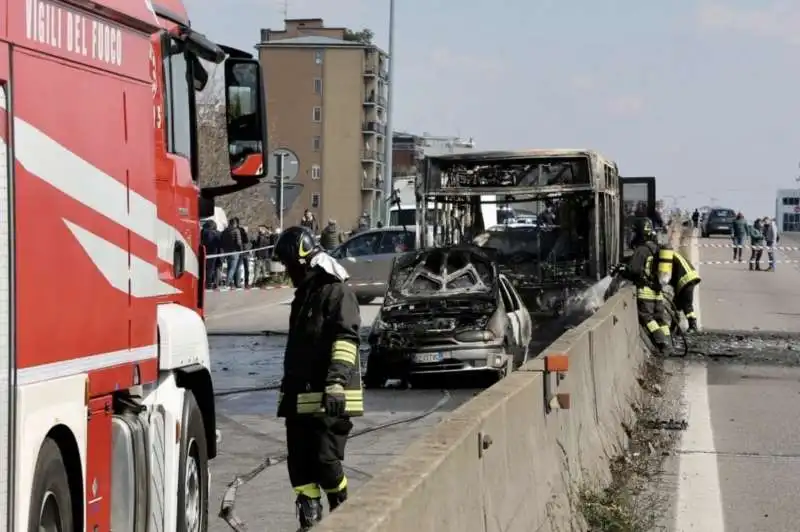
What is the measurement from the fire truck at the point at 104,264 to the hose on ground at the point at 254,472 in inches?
24.1

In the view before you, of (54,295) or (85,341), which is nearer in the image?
(54,295)

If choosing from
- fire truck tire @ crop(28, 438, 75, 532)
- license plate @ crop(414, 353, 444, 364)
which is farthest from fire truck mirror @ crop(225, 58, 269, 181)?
license plate @ crop(414, 353, 444, 364)

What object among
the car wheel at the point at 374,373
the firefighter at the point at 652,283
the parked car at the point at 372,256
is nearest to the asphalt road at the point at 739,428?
the firefighter at the point at 652,283

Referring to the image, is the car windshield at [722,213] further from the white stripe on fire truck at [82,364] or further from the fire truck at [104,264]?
the white stripe on fire truck at [82,364]

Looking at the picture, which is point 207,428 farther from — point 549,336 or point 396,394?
point 549,336

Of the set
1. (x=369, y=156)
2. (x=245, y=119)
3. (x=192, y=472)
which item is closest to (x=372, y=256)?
(x=245, y=119)

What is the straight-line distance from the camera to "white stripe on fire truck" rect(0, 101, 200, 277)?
16.0ft

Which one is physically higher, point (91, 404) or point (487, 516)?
point (91, 404)

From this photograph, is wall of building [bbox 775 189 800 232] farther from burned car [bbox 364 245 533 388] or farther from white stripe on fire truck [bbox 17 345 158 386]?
white stripe on fire truck [bbox 17 345 158 386]

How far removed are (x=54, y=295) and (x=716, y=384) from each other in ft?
43.5

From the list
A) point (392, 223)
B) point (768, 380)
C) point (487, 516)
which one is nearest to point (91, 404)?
point (487, 516)

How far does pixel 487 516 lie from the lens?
227 inches

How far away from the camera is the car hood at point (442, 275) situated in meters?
16.9

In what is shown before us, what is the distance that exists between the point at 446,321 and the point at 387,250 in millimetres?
13481
